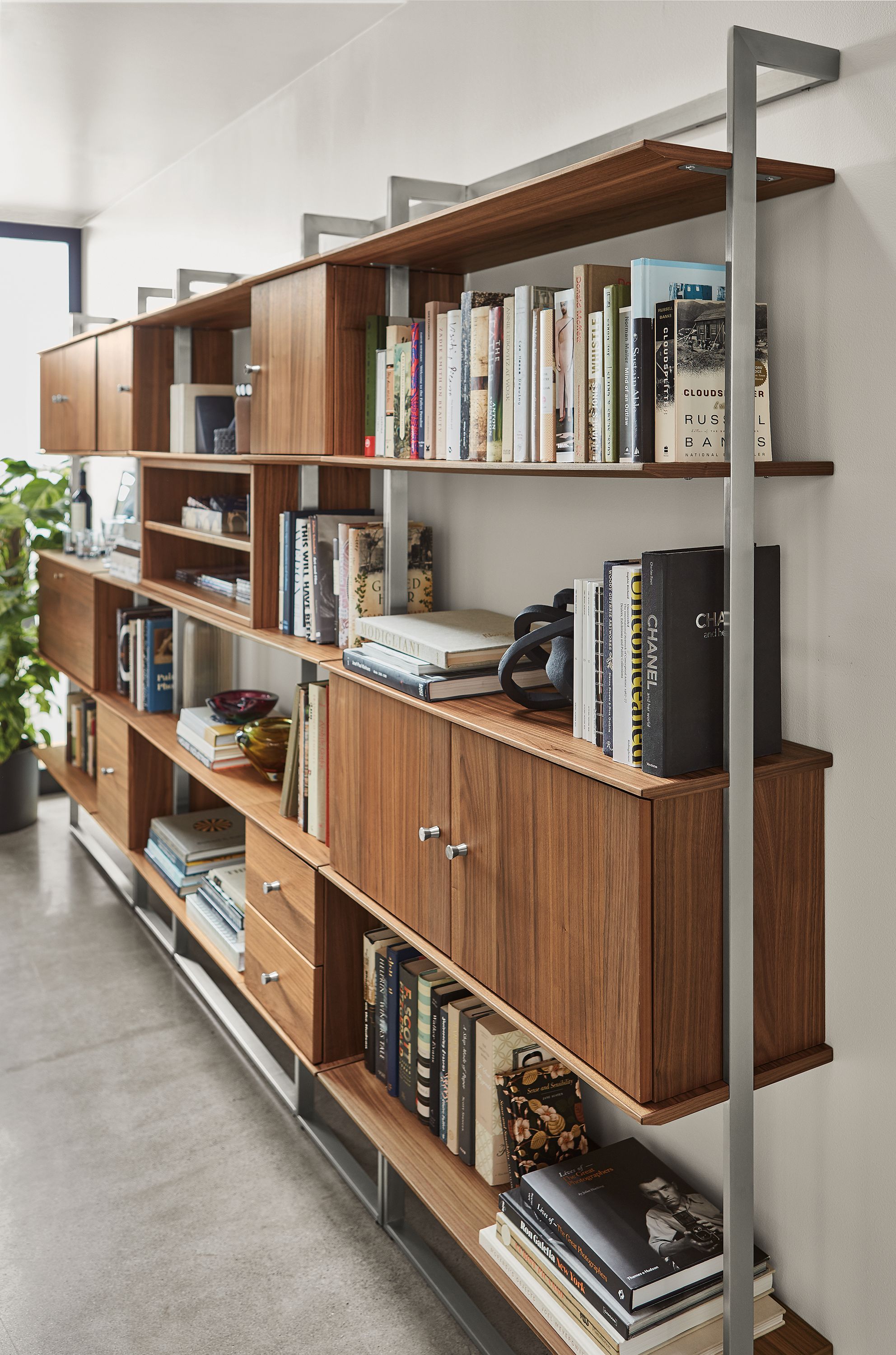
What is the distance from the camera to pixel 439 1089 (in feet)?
6.75

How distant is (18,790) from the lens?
467cm

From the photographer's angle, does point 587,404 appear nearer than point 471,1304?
Yes

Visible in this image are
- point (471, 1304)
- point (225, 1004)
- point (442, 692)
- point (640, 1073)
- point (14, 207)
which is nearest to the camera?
point (640, 1073)

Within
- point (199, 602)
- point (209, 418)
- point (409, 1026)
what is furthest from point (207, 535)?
point (409, 1026)

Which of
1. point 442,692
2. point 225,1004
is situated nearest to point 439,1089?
point 442,692

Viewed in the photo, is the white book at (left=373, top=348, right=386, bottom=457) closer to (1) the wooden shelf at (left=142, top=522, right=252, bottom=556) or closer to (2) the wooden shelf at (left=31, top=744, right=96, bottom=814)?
(1) the wooden shelf at (left=142, top=522, right=252, bottom=556)

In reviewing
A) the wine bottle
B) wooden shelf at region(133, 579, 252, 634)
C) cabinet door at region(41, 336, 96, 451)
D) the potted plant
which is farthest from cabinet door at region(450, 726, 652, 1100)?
the potted plant

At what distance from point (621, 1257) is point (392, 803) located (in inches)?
29.8

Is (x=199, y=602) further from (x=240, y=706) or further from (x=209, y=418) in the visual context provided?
(x=209, y=418)

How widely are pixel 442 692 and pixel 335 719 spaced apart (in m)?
0.38

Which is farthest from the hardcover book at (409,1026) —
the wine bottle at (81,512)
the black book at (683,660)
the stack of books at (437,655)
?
the wine bottle at (81,512)

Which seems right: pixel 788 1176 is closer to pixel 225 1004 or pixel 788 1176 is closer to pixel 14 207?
pixel 225 1004

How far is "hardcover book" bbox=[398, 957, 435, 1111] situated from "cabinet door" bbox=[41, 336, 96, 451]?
2.40 meters

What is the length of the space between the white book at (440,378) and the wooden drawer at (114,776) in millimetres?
2037
